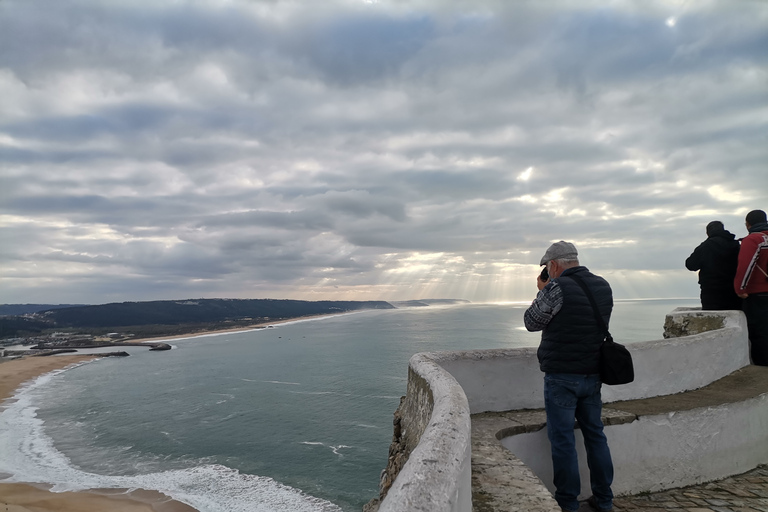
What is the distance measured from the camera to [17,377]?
49781 mm

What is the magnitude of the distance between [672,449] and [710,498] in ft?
1.44

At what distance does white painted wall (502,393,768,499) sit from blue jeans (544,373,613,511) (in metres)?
0.34

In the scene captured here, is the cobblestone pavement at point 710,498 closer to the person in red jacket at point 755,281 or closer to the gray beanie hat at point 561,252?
the gray beanie hat at point 561,252

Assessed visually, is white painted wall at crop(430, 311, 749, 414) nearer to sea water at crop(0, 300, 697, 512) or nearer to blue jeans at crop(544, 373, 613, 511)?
blue jeans at crop(544, 373, 613, 511)

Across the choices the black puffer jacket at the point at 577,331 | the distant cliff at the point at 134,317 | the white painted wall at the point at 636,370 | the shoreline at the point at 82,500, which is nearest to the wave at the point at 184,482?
the shoreline at the point at 82,500

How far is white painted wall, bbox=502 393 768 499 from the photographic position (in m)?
3.87

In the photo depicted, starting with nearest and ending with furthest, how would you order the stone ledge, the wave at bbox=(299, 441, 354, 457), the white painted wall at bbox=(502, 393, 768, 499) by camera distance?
1. the stone ledge
2. the white painted wall at bbox=(502, 393, 768, 499)
3. the wave at bbox=(299, 441, 354, 457)

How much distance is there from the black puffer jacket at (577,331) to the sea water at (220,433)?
1559cm

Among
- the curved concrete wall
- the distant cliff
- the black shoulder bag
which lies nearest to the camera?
the curved concrete wall

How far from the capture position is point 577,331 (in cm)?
324

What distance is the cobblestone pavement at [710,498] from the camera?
3545mm

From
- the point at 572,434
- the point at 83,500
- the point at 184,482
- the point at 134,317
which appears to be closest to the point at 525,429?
the point at 572,434

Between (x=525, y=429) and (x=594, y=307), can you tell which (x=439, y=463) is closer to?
(x=594, y=307)

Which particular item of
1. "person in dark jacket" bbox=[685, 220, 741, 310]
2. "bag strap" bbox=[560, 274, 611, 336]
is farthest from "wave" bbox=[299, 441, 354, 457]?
"bag strap" bbox=[560, 274, 611, 336]
